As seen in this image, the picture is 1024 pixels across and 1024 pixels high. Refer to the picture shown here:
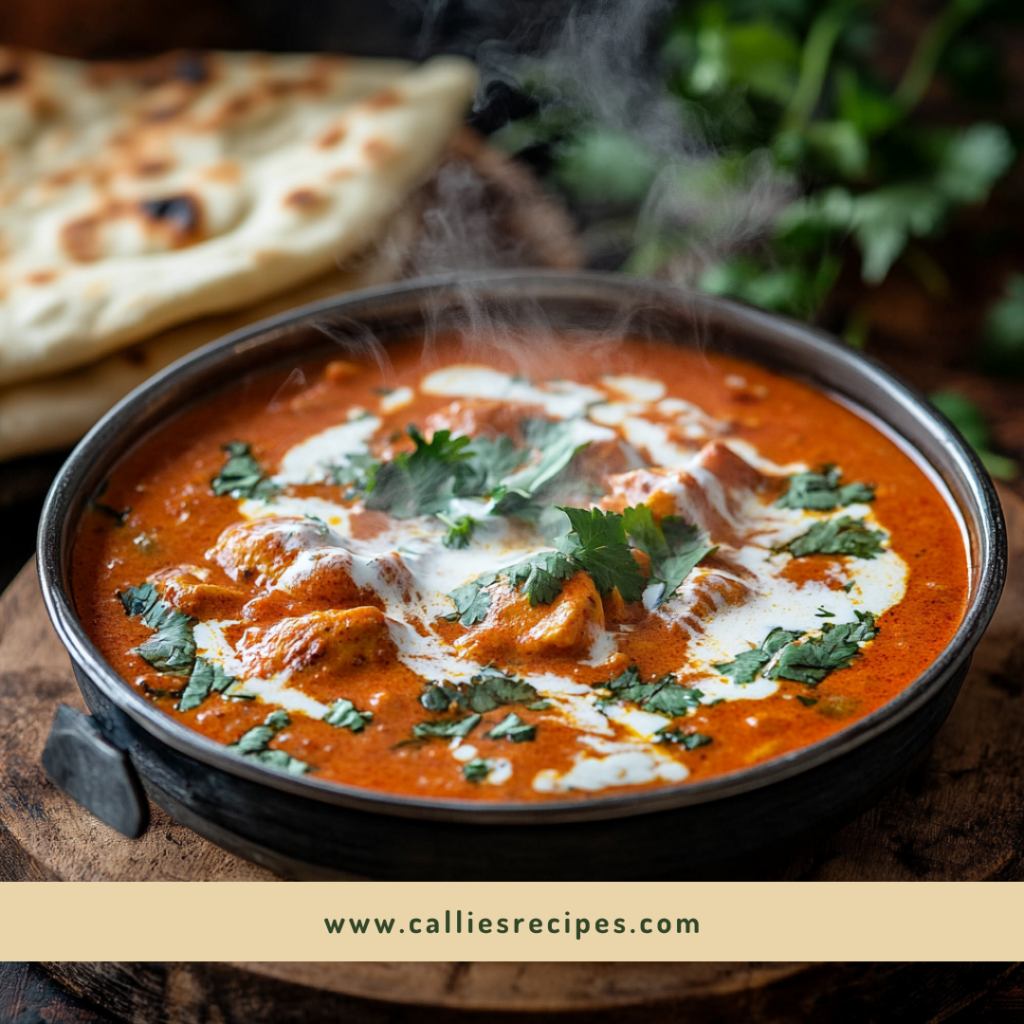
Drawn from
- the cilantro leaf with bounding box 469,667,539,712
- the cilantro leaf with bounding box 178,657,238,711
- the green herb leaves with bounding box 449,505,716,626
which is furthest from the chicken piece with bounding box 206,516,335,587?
the cilantro leaf with bounding box 469,667,539,712

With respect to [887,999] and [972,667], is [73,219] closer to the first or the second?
[972,667]

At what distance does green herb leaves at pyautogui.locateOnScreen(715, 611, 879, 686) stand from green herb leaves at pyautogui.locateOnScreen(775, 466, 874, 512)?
53 cm

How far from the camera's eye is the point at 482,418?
354 centimetres

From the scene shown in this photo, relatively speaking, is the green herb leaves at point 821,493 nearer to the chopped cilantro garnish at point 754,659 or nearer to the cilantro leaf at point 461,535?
the chopped cilantro garnish at point 754,659

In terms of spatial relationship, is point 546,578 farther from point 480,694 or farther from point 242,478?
point 242,478

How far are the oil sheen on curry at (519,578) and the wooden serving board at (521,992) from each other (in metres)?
0.36

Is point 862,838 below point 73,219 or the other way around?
below

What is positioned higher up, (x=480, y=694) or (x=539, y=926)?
(x=480, y=694)

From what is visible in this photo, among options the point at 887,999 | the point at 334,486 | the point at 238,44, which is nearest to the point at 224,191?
the point at 334,486

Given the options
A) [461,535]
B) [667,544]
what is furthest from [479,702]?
[667,544]

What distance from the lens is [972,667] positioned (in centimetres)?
324

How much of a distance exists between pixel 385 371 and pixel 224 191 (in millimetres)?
1302

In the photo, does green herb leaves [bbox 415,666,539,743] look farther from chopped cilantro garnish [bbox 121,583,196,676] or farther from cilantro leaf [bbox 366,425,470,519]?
cilantro leaf [bbox 366,425,470,519]

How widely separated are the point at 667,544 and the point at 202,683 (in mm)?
1185
